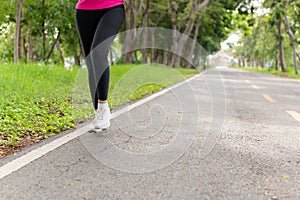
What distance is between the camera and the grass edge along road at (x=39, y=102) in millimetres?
4043

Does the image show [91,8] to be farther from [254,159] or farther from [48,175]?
[254,159]

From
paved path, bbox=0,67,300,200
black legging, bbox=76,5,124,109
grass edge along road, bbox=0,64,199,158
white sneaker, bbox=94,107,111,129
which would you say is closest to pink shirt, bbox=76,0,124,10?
black legging, bbox=76,5,124,109

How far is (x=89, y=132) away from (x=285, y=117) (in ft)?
10.5

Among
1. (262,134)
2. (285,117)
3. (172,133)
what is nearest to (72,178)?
(172,133)

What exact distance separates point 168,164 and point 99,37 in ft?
4.91

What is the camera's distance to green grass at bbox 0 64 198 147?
4.22 m

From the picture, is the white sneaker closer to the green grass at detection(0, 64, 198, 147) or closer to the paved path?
the paved path

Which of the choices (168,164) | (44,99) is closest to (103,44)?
(168,164)

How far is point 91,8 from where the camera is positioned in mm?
3918

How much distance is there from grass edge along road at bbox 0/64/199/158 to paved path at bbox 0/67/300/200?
410 mm

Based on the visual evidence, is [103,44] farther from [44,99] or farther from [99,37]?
[44,99]

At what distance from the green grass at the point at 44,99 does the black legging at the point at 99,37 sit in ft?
0.96

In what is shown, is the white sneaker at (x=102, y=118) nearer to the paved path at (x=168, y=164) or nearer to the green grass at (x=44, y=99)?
the paved path at (x=168, y=164)

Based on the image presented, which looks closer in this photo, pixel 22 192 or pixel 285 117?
pixel 22 192
